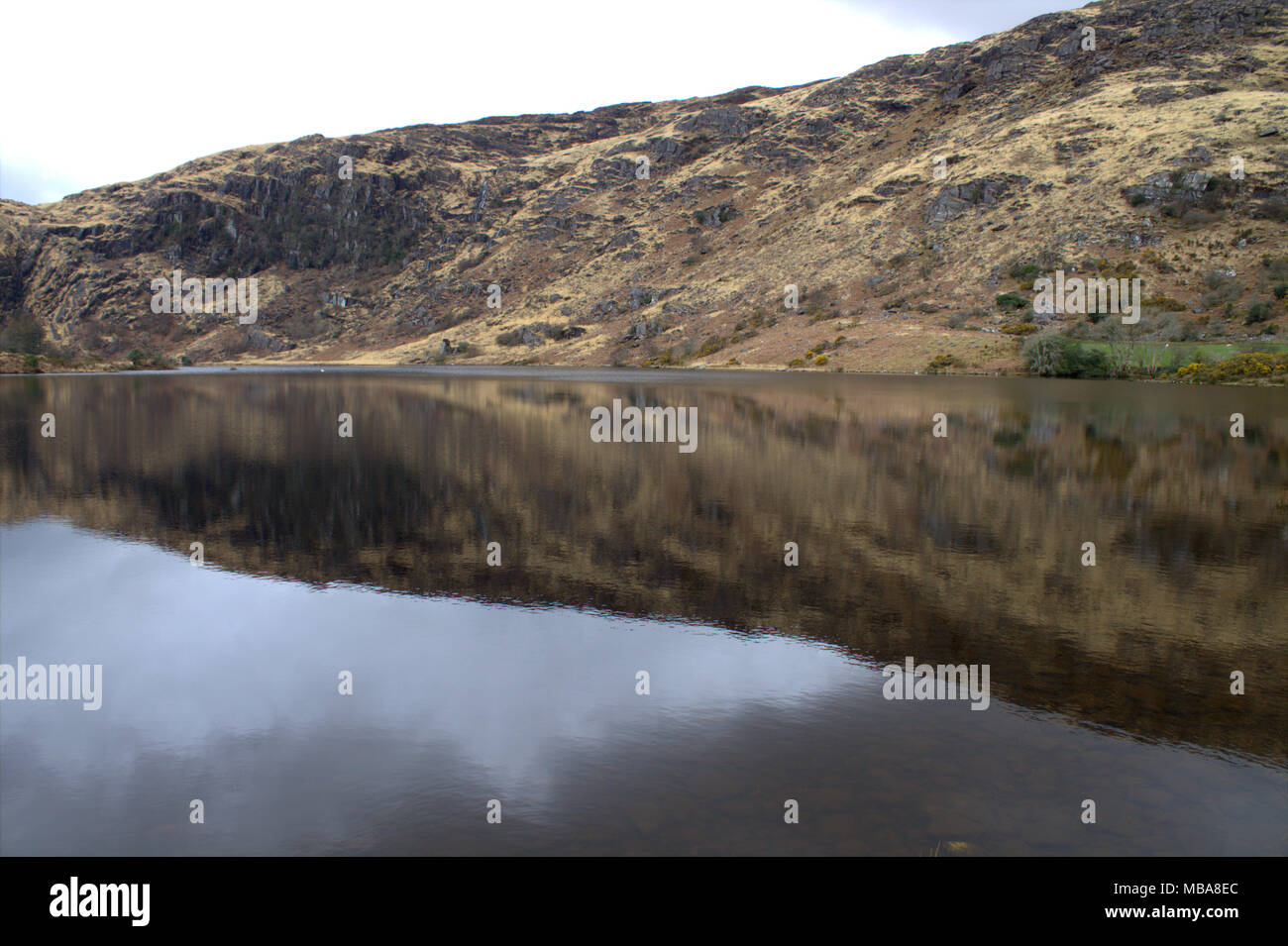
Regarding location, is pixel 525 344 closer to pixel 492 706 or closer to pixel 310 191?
pixel 310 191

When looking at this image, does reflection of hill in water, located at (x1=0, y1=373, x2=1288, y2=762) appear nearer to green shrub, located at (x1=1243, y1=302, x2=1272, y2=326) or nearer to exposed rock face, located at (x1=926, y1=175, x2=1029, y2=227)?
green shrub, located at (x1=1243, y1=302, x2=1272, y2=326)

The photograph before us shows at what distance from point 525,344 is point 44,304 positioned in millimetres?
119460

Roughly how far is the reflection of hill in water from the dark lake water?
104 millimetres

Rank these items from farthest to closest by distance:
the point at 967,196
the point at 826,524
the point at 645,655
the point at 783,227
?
1. the point at 783,227
2. the point at 967,196
3. the point at 826,524
4. the point at 645,655

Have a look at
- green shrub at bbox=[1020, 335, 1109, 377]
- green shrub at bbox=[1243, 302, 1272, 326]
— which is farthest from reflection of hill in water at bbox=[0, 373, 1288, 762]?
green shrub at bbox=[1243, 302, 1272, 326]

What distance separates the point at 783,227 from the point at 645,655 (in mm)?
127939

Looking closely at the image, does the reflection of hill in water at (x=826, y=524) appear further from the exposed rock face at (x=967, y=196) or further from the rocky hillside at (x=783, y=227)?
the exposed rock face at (x=967, y=196)

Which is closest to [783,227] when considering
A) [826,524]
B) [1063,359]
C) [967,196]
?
[967,196]

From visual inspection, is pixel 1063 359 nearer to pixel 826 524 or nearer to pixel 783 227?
pixel 826 524

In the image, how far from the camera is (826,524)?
17.1 meters

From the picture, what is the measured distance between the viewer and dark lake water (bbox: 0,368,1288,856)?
6840mm

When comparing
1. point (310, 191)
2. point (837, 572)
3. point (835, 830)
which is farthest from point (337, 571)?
point (310, 191)

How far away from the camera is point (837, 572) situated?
45.1 ft

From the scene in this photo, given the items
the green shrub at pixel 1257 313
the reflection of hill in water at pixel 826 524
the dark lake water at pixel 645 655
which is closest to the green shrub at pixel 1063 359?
the green shrub at pixel 1257 313
